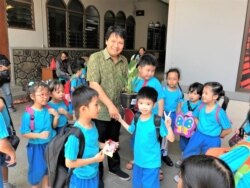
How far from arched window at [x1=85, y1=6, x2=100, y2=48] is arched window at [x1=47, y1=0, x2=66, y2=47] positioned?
1198 millimetres

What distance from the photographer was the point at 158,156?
1689 mm

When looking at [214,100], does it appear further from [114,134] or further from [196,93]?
[114,134]

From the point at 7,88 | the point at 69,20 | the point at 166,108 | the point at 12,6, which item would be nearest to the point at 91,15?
the point at 69,20

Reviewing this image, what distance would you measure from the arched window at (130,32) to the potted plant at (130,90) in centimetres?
895

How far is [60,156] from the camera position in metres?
1.34

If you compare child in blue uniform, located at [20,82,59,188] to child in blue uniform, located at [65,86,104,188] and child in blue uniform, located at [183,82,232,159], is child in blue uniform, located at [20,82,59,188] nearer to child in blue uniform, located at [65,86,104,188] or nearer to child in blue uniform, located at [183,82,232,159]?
child in blue uniform, located at [65,86,104,188]

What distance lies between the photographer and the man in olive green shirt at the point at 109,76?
71.6 inches

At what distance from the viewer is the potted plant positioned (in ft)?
6.11

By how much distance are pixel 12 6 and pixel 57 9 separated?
5.06 feet

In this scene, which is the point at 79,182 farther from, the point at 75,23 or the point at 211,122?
the point at 75,23

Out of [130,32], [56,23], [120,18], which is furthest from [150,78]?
[130,32]

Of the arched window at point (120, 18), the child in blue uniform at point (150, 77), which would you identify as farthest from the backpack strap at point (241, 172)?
the arched window at point (120, 18)

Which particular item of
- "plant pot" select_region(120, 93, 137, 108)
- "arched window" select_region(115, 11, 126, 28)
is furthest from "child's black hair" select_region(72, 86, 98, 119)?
"arched window" select_region(115, 11, 126, 28)

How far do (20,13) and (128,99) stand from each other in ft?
18.3
